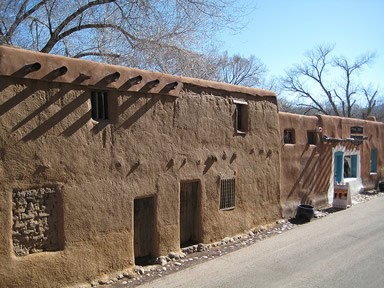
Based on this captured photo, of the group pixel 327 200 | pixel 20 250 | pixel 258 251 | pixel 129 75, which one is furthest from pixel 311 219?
pixel 20 250

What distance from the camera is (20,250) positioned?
684 centimetres

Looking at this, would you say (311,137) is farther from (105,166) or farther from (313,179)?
(105,166)

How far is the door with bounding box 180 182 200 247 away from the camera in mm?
9996

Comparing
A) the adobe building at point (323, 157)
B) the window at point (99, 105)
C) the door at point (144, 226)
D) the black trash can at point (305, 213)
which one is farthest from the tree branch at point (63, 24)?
the black trash can at point (305, 213)

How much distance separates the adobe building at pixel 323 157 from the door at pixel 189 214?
4361 millimetres

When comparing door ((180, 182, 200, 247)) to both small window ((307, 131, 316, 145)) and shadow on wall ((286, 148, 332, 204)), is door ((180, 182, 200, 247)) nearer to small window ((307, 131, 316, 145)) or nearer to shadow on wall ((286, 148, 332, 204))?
shadow on wall ((286, 148, 332, 204))

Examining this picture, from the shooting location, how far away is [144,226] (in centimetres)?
904

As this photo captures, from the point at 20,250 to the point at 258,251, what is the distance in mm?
5962

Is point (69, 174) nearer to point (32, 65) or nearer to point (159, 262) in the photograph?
point (32, 65)

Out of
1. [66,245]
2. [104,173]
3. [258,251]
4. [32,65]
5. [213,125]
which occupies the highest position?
[32,65]

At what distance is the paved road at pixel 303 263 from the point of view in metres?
7.95

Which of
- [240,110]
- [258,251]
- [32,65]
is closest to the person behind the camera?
[32,65]

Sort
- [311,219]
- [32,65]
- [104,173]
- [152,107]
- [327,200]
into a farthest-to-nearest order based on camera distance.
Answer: [327,200] < [311,219] < [152,107] < [104,173] < [32,65]

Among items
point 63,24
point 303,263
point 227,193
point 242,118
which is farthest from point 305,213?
point 63,24
